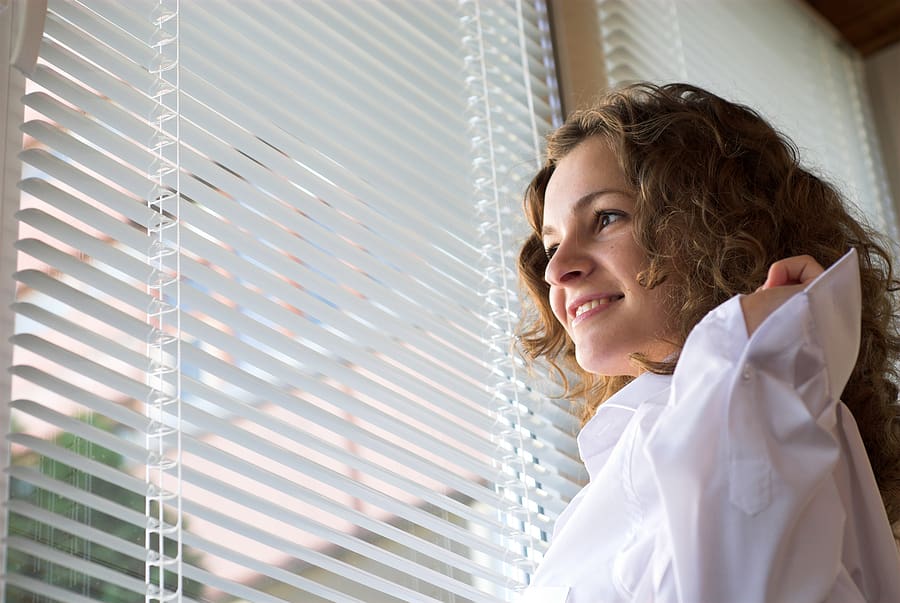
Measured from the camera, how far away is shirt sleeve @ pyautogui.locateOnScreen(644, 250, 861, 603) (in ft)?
2.68

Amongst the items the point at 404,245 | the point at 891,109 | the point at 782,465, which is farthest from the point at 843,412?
the point at 891,109

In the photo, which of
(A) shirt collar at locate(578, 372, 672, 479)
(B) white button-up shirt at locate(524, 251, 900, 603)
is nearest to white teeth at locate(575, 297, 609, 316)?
(A) shirt collar at locate(578, 372, 672, 479)

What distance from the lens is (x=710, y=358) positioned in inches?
33.9

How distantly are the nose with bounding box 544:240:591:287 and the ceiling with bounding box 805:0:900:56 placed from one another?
5.53 ft

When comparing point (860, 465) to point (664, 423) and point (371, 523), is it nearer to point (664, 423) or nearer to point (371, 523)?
point (664, 423)

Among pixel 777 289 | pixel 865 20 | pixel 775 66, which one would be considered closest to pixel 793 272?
pixel 777 289

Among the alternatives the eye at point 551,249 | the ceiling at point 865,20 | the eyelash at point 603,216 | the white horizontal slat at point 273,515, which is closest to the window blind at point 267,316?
the white horizontal slat at point 273,515

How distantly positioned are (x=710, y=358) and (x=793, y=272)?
160 millimetres

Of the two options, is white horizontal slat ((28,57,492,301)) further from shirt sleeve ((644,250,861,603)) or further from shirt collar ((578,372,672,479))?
shirt sleeve ((644,250,861,603))

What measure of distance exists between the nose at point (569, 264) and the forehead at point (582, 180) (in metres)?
0.05

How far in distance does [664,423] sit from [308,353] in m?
0.48

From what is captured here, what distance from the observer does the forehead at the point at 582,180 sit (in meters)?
1.28

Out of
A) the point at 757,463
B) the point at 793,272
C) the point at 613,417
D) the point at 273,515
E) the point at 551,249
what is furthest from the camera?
the point at 551,249

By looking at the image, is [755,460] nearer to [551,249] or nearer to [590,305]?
[590,305]
